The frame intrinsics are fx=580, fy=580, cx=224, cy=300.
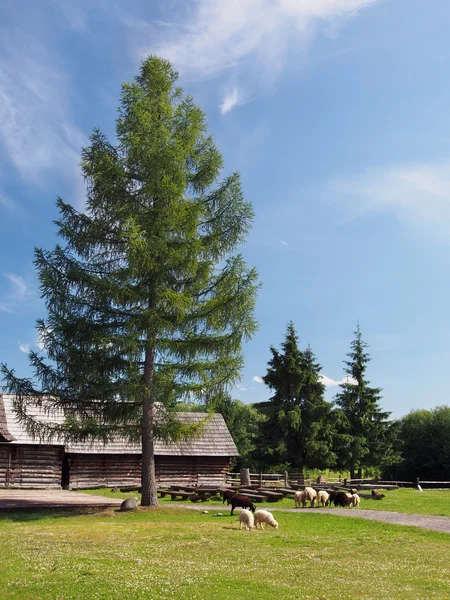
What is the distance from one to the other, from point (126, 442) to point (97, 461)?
4231 mm

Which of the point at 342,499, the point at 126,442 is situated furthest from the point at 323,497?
the point at 126,442

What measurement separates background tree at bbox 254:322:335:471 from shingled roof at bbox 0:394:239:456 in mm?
5470

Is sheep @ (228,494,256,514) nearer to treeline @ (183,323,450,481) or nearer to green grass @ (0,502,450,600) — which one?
green grass @ (0,502,450,600)

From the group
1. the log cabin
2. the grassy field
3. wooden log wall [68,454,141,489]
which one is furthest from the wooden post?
wooden log wall [68,454,141,489]

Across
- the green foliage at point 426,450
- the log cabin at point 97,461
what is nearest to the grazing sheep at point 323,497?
the log cabin at point 97,461

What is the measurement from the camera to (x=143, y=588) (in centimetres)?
884

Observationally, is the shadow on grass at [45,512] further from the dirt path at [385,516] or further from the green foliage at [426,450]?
the green foliage at [426,450]

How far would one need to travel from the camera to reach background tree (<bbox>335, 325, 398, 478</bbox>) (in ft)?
147

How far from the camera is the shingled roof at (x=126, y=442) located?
32.8 m

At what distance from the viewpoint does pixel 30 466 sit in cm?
3294

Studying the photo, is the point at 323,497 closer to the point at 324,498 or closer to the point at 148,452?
the point at 324,498

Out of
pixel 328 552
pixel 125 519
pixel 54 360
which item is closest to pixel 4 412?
pixel 54 360

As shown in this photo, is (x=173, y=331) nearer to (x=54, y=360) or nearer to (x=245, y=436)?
(x=54, y=360)

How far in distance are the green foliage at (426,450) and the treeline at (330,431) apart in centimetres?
8
